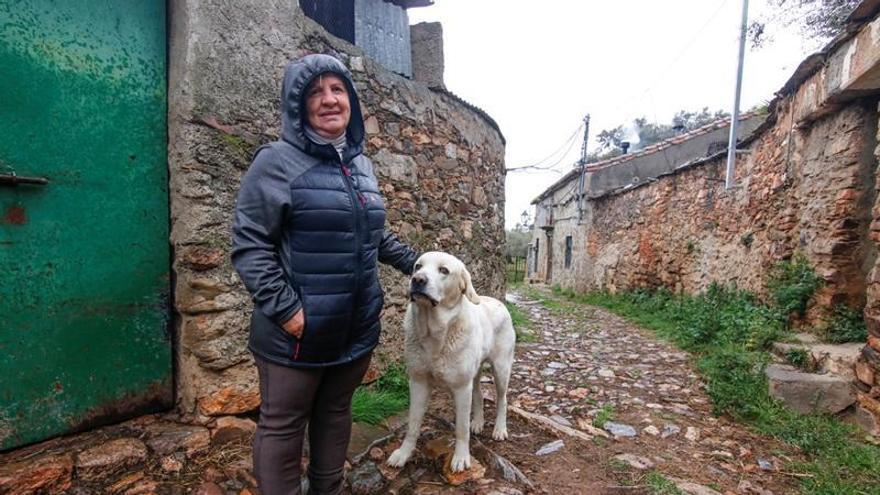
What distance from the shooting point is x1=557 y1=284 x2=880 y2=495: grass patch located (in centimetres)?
267

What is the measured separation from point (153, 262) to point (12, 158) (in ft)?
2.44

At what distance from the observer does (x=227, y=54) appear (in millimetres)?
2443

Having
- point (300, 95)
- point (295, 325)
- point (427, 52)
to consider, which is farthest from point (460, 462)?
point (427, 52)

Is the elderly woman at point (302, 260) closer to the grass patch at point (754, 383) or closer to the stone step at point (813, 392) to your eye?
the grass patch at point (754, 383)

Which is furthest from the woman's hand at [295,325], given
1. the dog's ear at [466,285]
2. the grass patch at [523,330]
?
the grass patch at [523,330]

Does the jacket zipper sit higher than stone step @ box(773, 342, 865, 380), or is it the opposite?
the jacket zipper

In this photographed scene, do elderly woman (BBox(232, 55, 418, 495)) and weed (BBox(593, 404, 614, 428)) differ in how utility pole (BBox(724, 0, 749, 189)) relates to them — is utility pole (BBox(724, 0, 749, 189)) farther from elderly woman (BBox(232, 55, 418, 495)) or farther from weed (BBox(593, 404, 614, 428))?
elderly woman (BBox(232, 55, 418, 495))

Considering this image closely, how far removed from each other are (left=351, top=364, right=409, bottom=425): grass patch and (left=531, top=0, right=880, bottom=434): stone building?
342cm

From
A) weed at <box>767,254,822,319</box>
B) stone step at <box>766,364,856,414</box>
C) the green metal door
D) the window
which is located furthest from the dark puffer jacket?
the window

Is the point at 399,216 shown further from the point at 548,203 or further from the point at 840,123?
the point at 548,203

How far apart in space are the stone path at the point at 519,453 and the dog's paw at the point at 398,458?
0.14ft

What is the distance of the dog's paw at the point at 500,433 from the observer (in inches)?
116

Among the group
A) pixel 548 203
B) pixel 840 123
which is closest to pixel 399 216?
pixel 840 123

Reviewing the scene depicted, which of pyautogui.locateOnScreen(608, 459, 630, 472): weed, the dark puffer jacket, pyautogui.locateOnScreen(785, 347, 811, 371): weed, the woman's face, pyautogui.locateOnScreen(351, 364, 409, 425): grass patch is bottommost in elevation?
pyautogui.locateOnScreen(608, 459, 630, 472): weed
